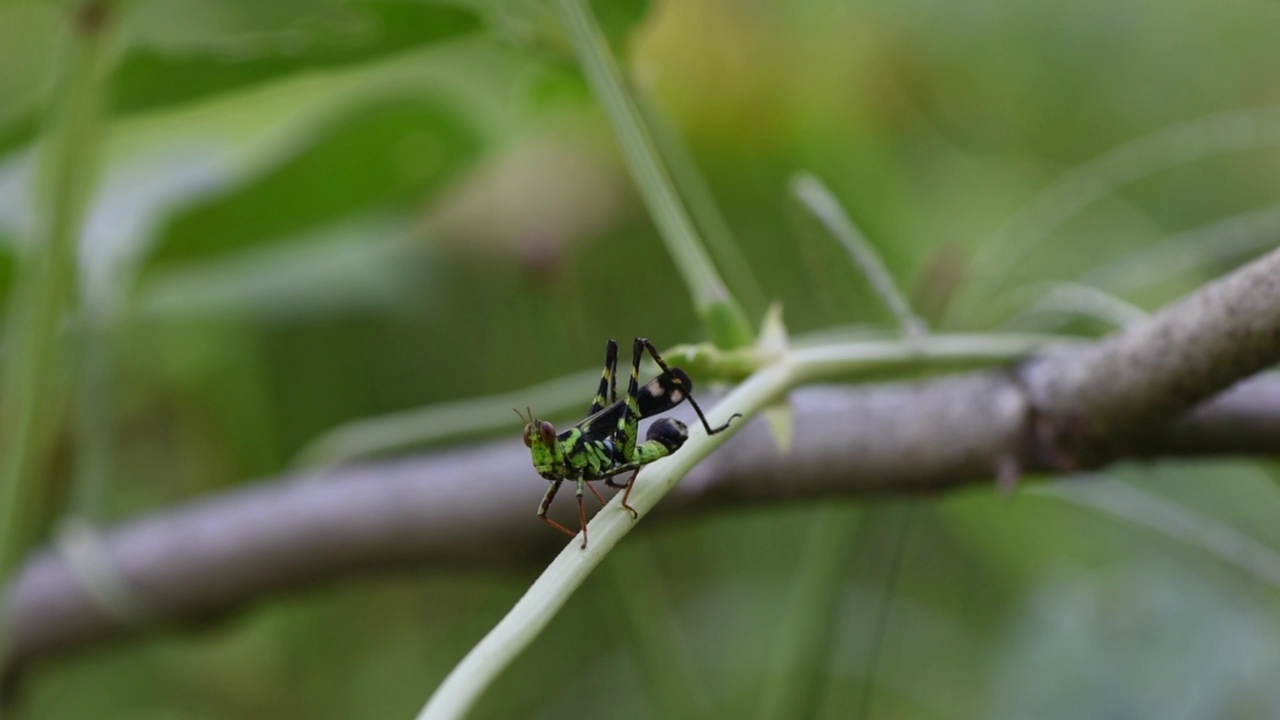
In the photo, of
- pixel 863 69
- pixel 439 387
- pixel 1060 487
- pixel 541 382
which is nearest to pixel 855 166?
pixel 863 69

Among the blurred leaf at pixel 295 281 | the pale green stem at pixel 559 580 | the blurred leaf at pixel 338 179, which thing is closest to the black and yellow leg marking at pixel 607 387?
the pale green stem at pixel 559 580

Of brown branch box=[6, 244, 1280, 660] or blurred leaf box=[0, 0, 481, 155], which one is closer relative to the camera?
brown branch box=[6, 244, 1280, 660]

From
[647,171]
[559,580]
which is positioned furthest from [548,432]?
[559,580]

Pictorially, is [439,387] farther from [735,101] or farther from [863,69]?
[863,69]

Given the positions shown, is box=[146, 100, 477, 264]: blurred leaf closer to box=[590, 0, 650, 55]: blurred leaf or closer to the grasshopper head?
box=[590, 0, 650, 55]: blurred leaf

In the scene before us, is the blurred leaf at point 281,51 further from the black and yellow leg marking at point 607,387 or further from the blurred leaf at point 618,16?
the black and yellow leg marking at point 607,387

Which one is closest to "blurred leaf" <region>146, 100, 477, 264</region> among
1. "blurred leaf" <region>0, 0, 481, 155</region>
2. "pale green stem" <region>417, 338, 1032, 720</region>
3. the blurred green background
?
the blurred green background

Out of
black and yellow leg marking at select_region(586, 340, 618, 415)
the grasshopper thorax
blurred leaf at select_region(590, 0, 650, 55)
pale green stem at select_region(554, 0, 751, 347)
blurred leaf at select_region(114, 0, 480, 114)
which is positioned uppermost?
blurred leaf at select_region(114, 0, 480, 114)

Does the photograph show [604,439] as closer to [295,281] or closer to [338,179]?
[338,179]

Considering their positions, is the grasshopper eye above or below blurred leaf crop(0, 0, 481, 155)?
below
